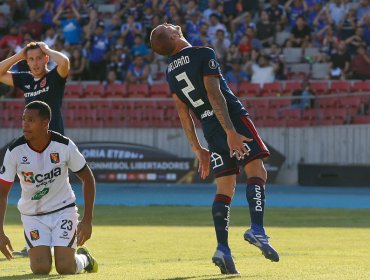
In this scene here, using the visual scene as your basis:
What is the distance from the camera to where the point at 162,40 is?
31.0 feet

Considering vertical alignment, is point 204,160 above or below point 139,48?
below

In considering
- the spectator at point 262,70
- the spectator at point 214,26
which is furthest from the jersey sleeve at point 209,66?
the spectator at point 214,26

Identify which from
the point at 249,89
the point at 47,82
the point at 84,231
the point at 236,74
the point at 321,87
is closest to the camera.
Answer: the point at 84,231

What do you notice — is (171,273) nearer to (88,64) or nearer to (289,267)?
(289,267)

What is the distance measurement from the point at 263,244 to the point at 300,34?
19.5 m

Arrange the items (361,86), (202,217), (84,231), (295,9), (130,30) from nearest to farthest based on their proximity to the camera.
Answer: (84,231), (202,217), (361,86), (295,9), (130,30)

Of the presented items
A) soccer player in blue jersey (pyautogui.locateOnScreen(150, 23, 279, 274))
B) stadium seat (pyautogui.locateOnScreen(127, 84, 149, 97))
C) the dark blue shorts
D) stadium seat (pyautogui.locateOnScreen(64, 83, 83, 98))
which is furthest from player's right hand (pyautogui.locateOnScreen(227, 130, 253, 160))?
stadium seat (pyautogui.locateOnScreen(64, 83, 83, 98))

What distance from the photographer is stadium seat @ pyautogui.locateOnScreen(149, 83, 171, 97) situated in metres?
27.7

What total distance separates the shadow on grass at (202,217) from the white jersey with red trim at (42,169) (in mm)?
7152

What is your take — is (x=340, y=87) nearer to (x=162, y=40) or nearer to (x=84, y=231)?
(x=162, y=40)

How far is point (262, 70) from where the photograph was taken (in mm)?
27406

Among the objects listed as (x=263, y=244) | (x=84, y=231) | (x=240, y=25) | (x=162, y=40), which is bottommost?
(x=263, y=244)

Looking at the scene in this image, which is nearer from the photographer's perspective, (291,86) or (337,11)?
(291,86)

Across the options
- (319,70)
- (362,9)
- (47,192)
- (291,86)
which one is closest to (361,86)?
(291,86)
